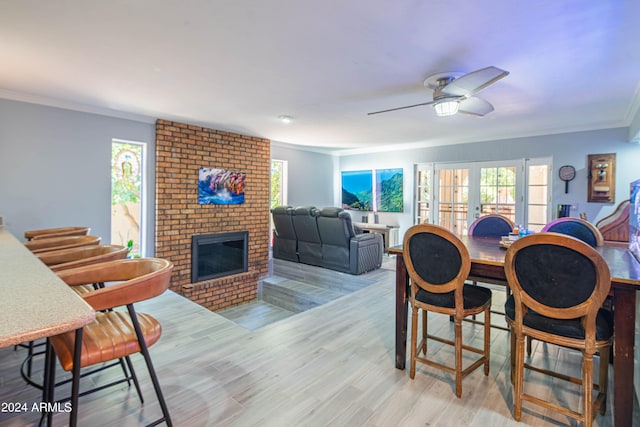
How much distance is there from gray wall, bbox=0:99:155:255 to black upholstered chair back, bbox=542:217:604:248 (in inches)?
199

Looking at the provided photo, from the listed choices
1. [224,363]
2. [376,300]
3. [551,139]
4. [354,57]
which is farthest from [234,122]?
[551,139]

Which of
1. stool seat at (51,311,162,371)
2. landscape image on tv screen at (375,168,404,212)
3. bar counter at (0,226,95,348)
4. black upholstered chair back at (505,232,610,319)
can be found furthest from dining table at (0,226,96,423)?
landscape image on tv screen at (375,168,404,212)

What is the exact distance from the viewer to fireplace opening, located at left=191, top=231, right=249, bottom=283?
16.5 ft

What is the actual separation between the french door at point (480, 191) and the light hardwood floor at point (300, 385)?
352 cm

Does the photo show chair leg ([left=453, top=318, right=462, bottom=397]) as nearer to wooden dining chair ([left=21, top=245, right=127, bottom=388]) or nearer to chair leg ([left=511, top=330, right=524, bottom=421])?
chair leg ([left=511, top=330, right=524, bottom=421])

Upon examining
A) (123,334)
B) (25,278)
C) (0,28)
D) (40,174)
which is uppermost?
(0,28)

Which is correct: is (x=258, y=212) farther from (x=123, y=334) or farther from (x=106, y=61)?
(x=123, y=334)

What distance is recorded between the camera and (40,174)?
3738 mm

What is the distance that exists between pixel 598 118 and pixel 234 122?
5.12m

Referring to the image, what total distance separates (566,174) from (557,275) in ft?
14.8

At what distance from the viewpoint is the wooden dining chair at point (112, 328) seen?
127 centimetres

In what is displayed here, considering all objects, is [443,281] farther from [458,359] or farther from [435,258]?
[458,359]

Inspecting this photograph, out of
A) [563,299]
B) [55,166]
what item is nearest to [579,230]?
[563,299]

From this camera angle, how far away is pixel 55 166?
384 centimetres
